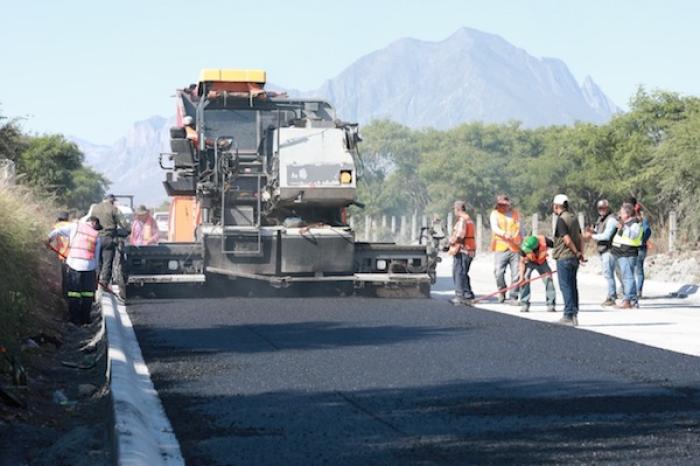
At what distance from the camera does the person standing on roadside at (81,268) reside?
1716 centimetres

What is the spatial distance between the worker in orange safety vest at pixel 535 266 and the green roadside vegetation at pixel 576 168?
1825 centimetres

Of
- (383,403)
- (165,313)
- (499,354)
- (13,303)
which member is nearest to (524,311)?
(165,313)

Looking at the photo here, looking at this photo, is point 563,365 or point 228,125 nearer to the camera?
point 563,365

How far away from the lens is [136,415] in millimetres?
8602

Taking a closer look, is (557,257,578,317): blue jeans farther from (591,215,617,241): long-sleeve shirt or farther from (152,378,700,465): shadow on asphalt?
(152,378,700,465): shadow on asphalt

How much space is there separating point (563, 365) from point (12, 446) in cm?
511

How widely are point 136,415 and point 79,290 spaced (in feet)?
29.2

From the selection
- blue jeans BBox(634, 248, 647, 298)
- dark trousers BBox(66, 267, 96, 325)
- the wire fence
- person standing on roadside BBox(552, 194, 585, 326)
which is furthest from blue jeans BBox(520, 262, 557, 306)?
dark trousers BBox(66, 267, 96, 325)

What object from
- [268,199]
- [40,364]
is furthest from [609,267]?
[40,364]

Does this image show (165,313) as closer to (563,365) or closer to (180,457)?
(563,365)

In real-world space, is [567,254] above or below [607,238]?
below

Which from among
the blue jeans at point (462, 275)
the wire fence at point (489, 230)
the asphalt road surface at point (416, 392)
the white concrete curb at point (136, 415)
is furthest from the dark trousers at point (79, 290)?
the blue jeans at point (462, 275)

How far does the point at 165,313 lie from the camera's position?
17859 millimetres

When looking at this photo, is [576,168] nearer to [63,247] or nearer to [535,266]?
[535,266]
